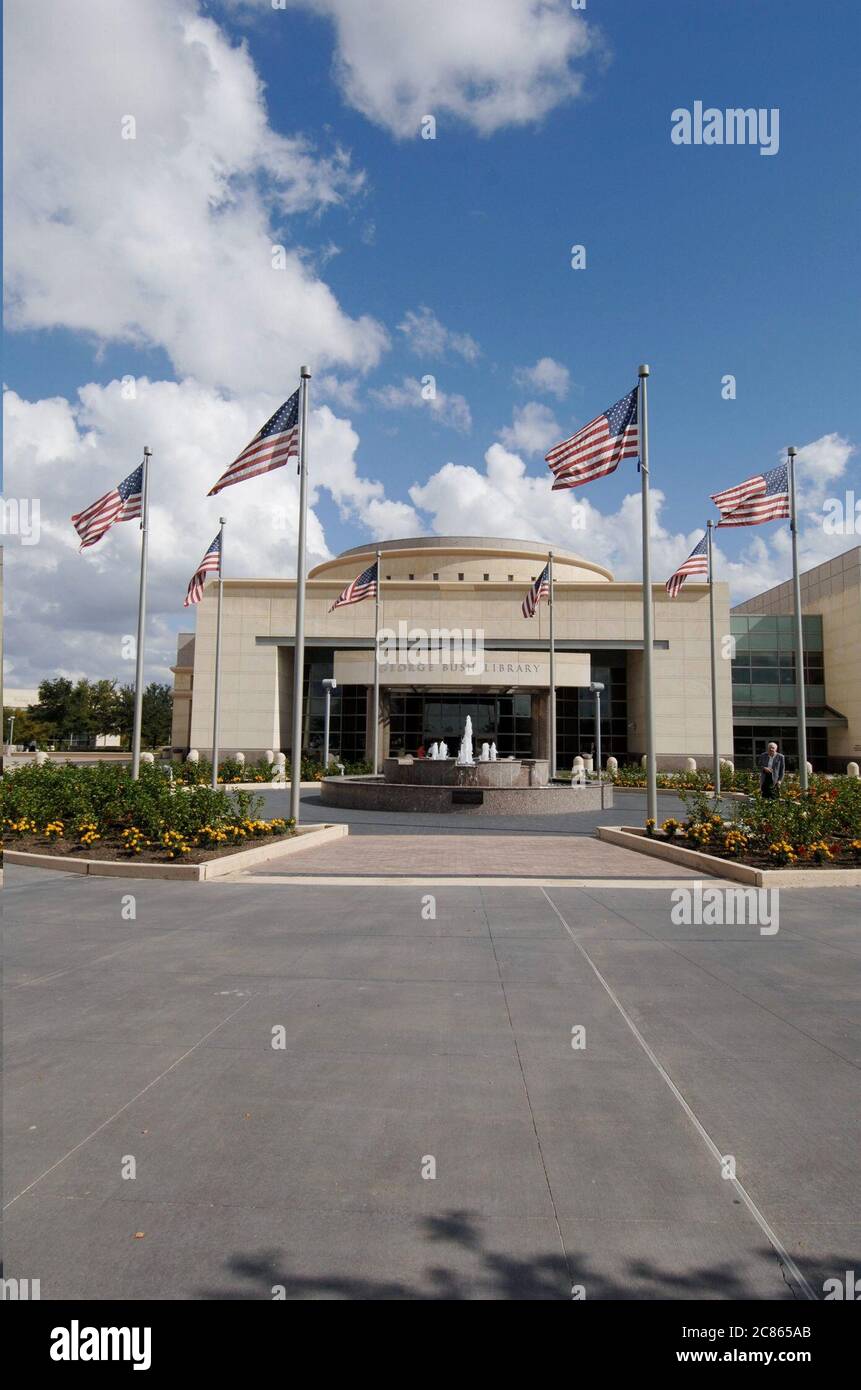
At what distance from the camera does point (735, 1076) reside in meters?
4.62

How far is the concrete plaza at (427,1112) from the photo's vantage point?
291cm

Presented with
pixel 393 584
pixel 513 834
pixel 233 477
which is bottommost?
pixel 513 834

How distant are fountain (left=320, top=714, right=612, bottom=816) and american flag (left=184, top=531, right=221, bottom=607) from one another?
7343 millimetres

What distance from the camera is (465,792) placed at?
23281mm

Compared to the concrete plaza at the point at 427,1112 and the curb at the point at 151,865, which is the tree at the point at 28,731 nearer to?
the curb at the point at 151,865

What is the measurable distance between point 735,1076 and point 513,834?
14.0 m

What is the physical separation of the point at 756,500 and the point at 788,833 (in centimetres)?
998

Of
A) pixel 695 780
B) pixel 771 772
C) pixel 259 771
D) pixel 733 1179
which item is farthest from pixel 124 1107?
pixel 259 771

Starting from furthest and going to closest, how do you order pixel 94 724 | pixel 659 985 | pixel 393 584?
pixel 94 724 < pixel 393 584 < pixel 659 985

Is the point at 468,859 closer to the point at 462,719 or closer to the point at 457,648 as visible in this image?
the point at 457,648

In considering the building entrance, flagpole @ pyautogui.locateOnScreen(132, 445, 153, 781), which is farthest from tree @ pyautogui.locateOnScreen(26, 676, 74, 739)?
flagpole @ pyautogui.locateOnScreen(132, 445, 153, 781)

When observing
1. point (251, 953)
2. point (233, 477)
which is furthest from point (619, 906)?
point (233, 477)

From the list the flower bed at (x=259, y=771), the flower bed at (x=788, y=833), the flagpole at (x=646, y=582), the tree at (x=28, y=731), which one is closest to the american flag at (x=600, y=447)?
the flagpole at (x=646, y=582)

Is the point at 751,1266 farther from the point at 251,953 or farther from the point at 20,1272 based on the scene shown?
the point at 251,953
